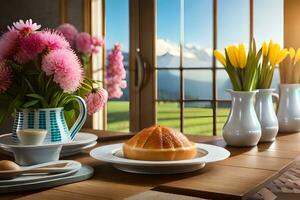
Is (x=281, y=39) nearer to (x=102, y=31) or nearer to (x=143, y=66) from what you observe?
(x=143, y=66)

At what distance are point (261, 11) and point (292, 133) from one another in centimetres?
110

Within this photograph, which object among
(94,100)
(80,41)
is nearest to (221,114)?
(80,41)

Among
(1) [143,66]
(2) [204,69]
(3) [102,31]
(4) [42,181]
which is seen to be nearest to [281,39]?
(2) [204,69]

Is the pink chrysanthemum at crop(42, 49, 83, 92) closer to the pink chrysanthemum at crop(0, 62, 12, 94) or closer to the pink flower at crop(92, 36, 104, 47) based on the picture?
the pink chrysanthemum at crop(0, 62, 12, 94)

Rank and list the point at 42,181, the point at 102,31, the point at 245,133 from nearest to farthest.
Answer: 1. the point at 42,181
2. the point at 245,133
3. the point at 102,31

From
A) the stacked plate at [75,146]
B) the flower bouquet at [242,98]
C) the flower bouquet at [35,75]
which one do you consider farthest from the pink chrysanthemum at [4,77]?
the flower bouquet at [242,98]

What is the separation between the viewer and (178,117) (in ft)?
9.71

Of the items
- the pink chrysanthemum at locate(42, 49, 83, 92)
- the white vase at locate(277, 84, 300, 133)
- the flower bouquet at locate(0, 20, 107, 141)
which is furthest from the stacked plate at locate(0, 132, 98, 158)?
the white vase at locate(277, 84, 300, 133)

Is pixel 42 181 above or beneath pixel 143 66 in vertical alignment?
beneath

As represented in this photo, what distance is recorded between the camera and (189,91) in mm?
2928

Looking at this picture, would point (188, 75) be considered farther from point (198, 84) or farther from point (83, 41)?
point (83, 41)

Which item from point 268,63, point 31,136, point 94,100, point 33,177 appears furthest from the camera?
point 268,63

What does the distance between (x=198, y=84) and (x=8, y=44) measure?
1.88 metres

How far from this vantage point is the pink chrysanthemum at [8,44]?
1.12 m
